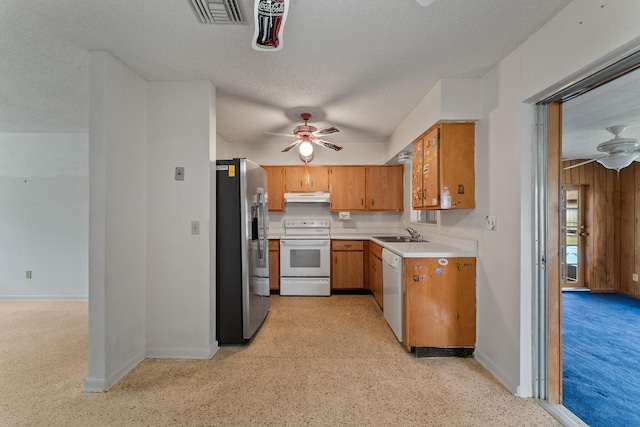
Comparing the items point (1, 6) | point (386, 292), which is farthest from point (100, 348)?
point (386, 292)

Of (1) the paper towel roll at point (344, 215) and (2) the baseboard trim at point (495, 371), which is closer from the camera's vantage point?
(2) the baseboard trim at point (495, 371)

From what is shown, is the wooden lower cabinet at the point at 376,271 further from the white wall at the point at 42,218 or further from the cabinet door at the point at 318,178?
the white wall at the point at 42,218

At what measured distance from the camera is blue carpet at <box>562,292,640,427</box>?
1822 millimetres

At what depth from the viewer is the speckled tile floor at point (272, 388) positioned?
1.77 metres

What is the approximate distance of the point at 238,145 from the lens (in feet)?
16.1

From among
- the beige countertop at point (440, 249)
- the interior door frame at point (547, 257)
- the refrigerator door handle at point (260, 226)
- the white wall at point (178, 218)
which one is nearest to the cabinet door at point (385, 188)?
the beige countertop at point (440, 249)

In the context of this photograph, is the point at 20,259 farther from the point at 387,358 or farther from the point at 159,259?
the point at 387,358

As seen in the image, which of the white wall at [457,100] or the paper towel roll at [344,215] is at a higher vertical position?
the white wall at [457,100]

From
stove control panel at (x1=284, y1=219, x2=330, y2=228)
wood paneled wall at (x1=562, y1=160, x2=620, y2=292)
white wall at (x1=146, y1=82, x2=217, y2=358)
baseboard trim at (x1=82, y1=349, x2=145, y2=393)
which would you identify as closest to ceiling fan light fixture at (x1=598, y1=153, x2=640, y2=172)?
wood paneled wall at (x1=562, y1=160, x2=620, y2=292)

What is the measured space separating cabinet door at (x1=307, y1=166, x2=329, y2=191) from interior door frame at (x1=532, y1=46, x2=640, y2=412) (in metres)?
3.19

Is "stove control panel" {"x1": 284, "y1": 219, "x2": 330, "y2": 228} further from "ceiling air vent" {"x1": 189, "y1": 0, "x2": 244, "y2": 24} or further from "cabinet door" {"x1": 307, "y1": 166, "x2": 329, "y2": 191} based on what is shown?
"ceiling air vent" {"x1": 189, "y1": 0, "x2": 244, "y2": 24}

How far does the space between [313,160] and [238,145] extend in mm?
1353

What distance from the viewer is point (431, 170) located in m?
2.77

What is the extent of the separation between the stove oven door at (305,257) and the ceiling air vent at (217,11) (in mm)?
3149
